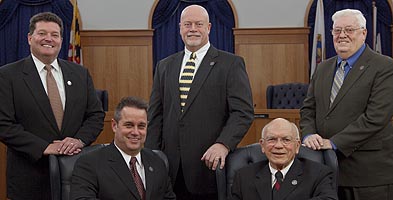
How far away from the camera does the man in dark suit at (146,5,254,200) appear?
3371 mm

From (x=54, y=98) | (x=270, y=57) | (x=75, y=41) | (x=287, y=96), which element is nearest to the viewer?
(x=54, y=98)

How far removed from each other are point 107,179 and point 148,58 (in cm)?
722

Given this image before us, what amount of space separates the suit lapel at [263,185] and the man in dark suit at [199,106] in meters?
0.39

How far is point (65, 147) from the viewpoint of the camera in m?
3.09

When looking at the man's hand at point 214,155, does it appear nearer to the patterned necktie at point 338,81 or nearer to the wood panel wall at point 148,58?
the patterned necktie at point 338,81

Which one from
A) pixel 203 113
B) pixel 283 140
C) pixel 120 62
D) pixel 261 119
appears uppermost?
pixel 120 62

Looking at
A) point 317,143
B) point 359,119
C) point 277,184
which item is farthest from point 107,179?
point 359,119

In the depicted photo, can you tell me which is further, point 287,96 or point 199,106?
point 287,96

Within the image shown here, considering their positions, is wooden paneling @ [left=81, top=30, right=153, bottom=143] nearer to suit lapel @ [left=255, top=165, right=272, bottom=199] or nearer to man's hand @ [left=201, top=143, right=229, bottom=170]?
man's hand @ [left=201, top=143, right=229, bottom=170]

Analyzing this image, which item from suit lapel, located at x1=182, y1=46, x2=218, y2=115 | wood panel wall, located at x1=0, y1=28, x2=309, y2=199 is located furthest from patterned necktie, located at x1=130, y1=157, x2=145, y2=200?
Answer: wood panel wall, located at x1=0, y1=28, x2=309, y2=199

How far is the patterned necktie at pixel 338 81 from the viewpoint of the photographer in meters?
3.44

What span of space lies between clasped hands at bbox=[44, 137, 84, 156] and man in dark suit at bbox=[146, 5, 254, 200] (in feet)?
1.86

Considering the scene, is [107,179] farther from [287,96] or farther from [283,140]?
[287,96]

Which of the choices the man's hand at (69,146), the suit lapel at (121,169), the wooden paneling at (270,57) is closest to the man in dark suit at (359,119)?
the suit lapel at (121,169)
